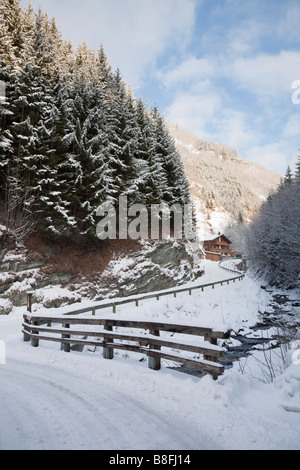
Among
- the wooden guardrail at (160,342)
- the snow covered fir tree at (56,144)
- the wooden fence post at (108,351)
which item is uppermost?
the snow covered fir tree at (56,144)

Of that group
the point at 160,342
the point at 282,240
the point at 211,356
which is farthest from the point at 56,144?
the point at 282,240

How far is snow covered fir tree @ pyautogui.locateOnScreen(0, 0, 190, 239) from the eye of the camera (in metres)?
18.1

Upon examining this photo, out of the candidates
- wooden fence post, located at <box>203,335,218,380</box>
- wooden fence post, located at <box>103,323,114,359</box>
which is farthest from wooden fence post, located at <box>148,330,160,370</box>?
wooden fence post, located at <box>103,323,114,359</box>

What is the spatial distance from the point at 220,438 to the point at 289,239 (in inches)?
800

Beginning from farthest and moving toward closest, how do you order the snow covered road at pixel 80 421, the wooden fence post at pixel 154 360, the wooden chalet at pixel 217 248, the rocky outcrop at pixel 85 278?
the wooden chalet at pixel 217 248, the rocky outcrop at pixel 85 278, the wooden fence post at pixel 154 360, the snow covered road at pixel 80 421

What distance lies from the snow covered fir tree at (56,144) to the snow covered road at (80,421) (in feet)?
50.4

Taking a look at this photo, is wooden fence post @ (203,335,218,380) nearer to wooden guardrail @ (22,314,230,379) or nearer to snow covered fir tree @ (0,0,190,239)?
wooden guardrail @ (22,314,230,379)

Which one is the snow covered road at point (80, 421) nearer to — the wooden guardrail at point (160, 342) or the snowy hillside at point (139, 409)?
the snowy hillside at point (139, 409)

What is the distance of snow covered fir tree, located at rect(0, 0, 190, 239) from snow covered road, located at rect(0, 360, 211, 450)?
1537 centimetres

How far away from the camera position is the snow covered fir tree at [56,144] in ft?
59.5

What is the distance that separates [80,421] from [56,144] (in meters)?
21.5

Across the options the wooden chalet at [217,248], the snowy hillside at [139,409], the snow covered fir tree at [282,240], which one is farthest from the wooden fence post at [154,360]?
the wooden chalet at [217,248]

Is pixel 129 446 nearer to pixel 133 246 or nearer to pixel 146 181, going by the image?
pixel 133 246
